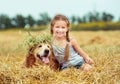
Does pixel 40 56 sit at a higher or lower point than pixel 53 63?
higher

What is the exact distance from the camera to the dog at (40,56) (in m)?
6.97

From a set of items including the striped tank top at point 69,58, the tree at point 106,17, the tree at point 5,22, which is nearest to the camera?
the striped tank top at point 69,58

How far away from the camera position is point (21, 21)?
196 ft

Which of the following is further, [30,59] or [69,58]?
[69,58]

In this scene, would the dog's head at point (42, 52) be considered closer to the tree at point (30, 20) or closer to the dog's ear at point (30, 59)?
the dog's ear at point (30, 59)

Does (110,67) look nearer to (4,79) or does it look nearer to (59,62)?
(59,62)

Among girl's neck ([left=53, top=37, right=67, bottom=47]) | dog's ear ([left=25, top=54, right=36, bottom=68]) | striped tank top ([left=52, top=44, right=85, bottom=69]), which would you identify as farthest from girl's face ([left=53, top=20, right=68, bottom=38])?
dog's ear ([left=25, top=54, right=36, bottom=68])

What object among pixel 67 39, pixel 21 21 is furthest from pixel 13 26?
pixel 67 39

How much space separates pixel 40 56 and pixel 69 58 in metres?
0.97

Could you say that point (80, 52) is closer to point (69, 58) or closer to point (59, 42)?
point (69, 58)

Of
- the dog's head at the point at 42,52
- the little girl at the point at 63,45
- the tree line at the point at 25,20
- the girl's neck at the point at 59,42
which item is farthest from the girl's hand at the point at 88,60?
the tree line at the point at 25,20

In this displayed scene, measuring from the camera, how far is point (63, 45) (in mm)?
7801

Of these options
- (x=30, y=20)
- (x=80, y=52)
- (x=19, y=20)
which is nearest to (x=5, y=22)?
(x=19, y=20)

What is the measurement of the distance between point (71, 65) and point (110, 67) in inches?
45.4
